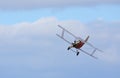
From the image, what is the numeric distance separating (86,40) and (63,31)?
9.89 metres

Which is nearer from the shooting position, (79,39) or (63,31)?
(63,31)

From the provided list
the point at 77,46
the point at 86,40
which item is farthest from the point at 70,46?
the point at 86,40

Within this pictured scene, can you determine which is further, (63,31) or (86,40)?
(86,40)

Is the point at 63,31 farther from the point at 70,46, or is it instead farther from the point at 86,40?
the point at 86,40

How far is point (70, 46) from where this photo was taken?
63.2 meters

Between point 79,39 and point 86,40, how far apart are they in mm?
2336

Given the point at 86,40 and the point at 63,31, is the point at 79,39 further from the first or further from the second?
the point at 63,31

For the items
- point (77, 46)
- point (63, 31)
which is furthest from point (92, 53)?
point (63, 31)

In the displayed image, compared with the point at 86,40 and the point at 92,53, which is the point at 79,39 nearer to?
the point at 86,40

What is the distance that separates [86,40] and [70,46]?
7.82 metres

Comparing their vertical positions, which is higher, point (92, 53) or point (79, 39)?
point (79, 39)

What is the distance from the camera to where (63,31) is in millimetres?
62594

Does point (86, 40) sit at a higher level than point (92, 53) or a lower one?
higher

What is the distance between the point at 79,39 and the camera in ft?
224
